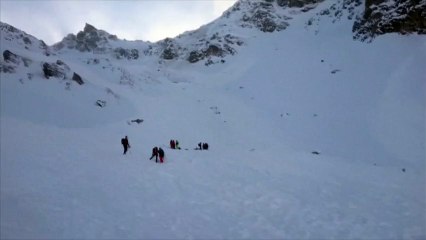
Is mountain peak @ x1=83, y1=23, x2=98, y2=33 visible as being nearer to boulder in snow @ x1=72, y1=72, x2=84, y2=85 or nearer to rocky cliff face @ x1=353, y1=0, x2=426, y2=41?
boulder in snow @ x1=72, y1=72, x2=84, y2=85

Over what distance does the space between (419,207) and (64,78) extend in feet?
116

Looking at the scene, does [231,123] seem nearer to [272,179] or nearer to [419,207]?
[272,179]

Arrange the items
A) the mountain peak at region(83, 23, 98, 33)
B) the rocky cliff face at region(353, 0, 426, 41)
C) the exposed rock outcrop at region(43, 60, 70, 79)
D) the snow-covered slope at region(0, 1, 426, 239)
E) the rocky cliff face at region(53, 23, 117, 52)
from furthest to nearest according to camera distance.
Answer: the mountain peak at region(83, 23, 98, 33) < the rocky cliff face at region(53, 23, 117, 52) < the rocky cliff face at region(353, 0, 426, 41) < the exposed rock outcrop at region(43, 60, 70, 79) < the snow-covered slope at region(0, 1, 426, 239)

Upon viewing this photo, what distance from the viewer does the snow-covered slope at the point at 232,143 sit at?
12000 millimetres

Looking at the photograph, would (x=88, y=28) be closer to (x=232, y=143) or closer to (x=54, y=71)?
(x=54, y=71)

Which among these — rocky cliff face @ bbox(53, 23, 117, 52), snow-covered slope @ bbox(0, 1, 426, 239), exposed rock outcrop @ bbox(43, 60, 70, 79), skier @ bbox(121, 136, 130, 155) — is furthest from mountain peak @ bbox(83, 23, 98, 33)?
skier @ bbox(121, 136, 130, 155)

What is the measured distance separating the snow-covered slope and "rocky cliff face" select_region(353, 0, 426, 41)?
5.06 ft

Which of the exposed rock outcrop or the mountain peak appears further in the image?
the mountain peak

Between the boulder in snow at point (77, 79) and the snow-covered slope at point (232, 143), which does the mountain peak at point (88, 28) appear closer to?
the snow-covered slope at point (232, 143)

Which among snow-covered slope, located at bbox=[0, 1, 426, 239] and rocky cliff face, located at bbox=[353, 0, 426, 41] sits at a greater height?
rocky cliff face, located at bbox=[353, 0, 426, 41]

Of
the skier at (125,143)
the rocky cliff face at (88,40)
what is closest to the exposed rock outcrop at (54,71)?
the skier at (125,143)

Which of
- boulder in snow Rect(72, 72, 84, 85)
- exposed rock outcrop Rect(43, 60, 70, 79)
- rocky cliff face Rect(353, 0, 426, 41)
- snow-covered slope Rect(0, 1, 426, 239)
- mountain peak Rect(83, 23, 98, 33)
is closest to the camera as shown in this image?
snow-covered slope Rect(0, 1, 426, 239)

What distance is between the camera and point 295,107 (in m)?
41.3

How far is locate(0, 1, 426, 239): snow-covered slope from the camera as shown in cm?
1200
